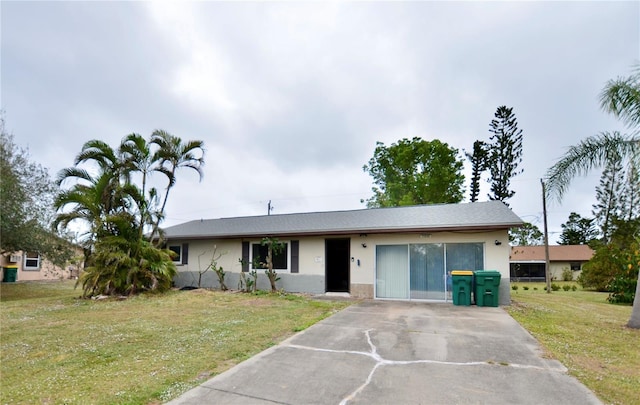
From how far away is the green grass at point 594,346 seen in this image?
4.05 m

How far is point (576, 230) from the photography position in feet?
146

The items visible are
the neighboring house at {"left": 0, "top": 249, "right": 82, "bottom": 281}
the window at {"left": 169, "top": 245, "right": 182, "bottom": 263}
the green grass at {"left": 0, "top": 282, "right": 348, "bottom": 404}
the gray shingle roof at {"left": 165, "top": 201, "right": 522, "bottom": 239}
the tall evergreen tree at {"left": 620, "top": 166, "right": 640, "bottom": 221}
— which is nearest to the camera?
the green grass at {"left": 0, "top": 282, "right": 348, "bottom": 404}

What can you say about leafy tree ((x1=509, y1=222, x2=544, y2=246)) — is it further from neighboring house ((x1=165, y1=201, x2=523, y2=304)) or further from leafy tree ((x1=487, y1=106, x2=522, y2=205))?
neighboring house ((x1=165, y1=201, x2=523, y2=304))

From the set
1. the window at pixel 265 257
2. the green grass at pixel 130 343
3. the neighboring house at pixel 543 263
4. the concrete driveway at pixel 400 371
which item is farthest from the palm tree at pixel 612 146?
the neighboring house at pixel 543 263

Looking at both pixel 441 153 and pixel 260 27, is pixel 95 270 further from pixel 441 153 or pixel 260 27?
pixel 441 153

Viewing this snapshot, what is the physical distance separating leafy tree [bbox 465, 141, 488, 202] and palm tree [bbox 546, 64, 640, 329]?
21.0m

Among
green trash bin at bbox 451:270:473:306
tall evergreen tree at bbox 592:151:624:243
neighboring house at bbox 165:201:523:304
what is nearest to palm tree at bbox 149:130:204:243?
neighboring house at bbox 165:201:523:304

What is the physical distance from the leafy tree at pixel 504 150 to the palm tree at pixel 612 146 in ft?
65.9

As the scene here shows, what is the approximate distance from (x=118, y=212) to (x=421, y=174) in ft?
82.1

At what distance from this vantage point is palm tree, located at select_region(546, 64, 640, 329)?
8.03m

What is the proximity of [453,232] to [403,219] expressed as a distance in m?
1.90

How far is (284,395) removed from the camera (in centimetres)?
378

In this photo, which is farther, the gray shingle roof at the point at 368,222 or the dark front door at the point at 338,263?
the dark front door at the point at 338,263

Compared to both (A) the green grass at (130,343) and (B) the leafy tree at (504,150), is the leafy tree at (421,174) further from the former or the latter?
(A) the green grass at (130,343)
